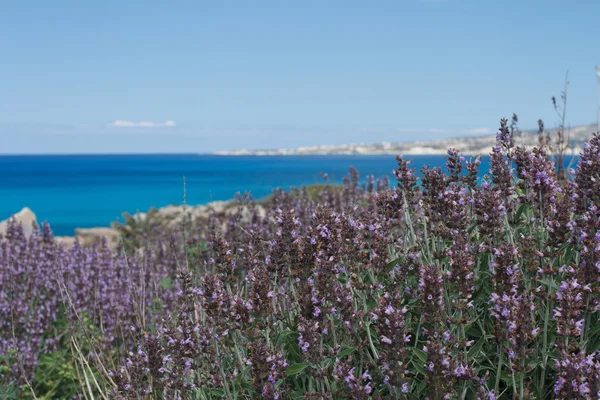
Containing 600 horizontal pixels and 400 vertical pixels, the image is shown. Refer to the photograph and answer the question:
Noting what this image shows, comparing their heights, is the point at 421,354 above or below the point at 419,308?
below

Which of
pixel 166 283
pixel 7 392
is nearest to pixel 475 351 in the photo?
pixel 7 392

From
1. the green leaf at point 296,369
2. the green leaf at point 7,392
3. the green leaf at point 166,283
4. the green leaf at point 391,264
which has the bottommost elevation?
the green leaf at point 166,283

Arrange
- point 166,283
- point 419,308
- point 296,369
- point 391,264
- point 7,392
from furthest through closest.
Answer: point 166,283 < point 7,392 < point 391,264 < point 419,308 < point 296,369

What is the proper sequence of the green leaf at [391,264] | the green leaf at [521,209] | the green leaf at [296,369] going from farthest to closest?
the green leaf at [521,209] → the green leaf at [391,264] → the green leaf at [296,369]

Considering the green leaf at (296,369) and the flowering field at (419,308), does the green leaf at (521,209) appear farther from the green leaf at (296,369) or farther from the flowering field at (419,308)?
the green leaf at (296,369)

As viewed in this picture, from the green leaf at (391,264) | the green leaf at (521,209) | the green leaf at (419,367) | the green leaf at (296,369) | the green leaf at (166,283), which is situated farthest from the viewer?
the green leaf at (166,283)

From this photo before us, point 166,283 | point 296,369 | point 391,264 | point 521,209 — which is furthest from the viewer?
point 166,283

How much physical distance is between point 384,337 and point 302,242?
1122 mm

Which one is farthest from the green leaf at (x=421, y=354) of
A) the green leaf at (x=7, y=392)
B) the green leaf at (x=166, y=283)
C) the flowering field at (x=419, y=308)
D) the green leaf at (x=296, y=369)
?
the green leaf at (x=166, y=283)

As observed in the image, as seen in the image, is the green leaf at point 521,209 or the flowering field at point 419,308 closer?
the flowering field at point 419,308

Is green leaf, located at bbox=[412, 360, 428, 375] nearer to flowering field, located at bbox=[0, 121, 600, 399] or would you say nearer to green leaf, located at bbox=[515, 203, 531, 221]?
flowering field, located at bbox=[0, 121, 600, 399]

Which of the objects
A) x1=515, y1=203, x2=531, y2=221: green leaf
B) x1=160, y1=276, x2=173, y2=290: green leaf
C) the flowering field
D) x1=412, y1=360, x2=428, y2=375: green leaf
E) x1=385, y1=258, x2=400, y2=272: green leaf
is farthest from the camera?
x1=160, y1=276, x2=173, y2=290: green leaf

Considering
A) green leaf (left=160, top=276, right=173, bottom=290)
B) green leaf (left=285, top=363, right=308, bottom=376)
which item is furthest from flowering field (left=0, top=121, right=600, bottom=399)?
green leaf (left=160, top=276, right=173, bottom=290)

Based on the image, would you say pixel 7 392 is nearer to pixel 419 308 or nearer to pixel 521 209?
pixel 419 308
